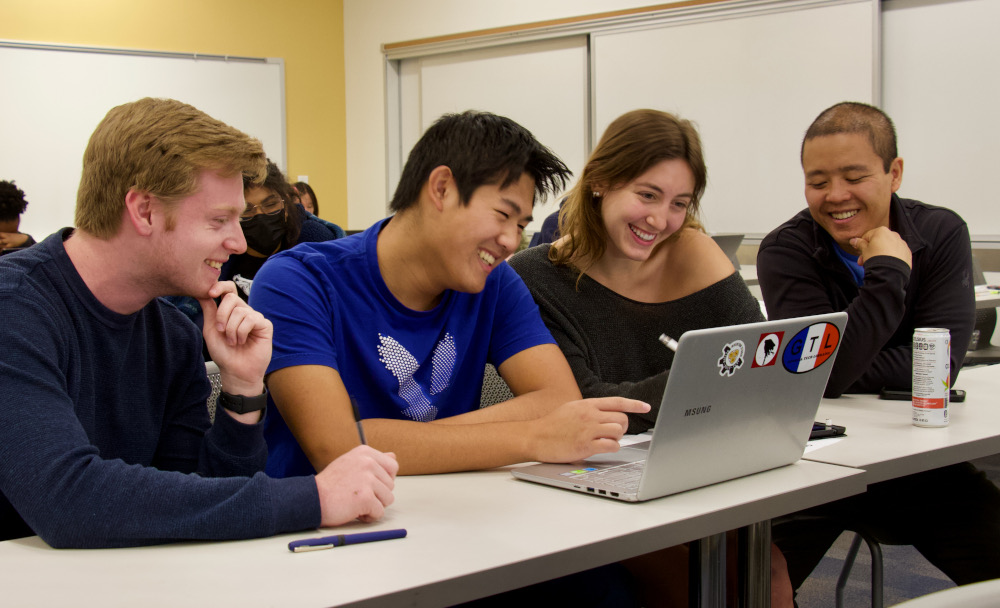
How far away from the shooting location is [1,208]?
4422mm

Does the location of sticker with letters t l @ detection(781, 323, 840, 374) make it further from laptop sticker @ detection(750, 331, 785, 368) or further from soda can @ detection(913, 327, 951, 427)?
soda can @ detection(913, 327, 951, 427)

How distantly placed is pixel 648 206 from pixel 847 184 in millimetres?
510

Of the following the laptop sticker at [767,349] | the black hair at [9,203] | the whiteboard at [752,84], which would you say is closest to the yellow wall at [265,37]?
the black hair at [9,203]

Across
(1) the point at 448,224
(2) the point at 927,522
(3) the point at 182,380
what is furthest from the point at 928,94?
(3) the point at 182,380

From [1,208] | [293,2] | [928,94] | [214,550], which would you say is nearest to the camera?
[214,550]

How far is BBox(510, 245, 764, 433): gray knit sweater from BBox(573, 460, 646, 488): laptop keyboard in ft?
1.80

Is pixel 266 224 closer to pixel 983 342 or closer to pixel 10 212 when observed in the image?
pixel 10 212

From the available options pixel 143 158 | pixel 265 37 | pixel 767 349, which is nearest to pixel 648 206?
pixel 767 349

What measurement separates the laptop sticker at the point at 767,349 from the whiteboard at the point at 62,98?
5546 mm

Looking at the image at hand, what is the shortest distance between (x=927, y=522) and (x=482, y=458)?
3.50ft

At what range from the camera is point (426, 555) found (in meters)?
0.97

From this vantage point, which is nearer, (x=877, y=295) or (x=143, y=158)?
(x=143, y=158)

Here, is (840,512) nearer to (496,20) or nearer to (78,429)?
(78,429)

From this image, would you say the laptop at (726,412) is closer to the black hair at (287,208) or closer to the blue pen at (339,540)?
the blue pen at (339,540)
